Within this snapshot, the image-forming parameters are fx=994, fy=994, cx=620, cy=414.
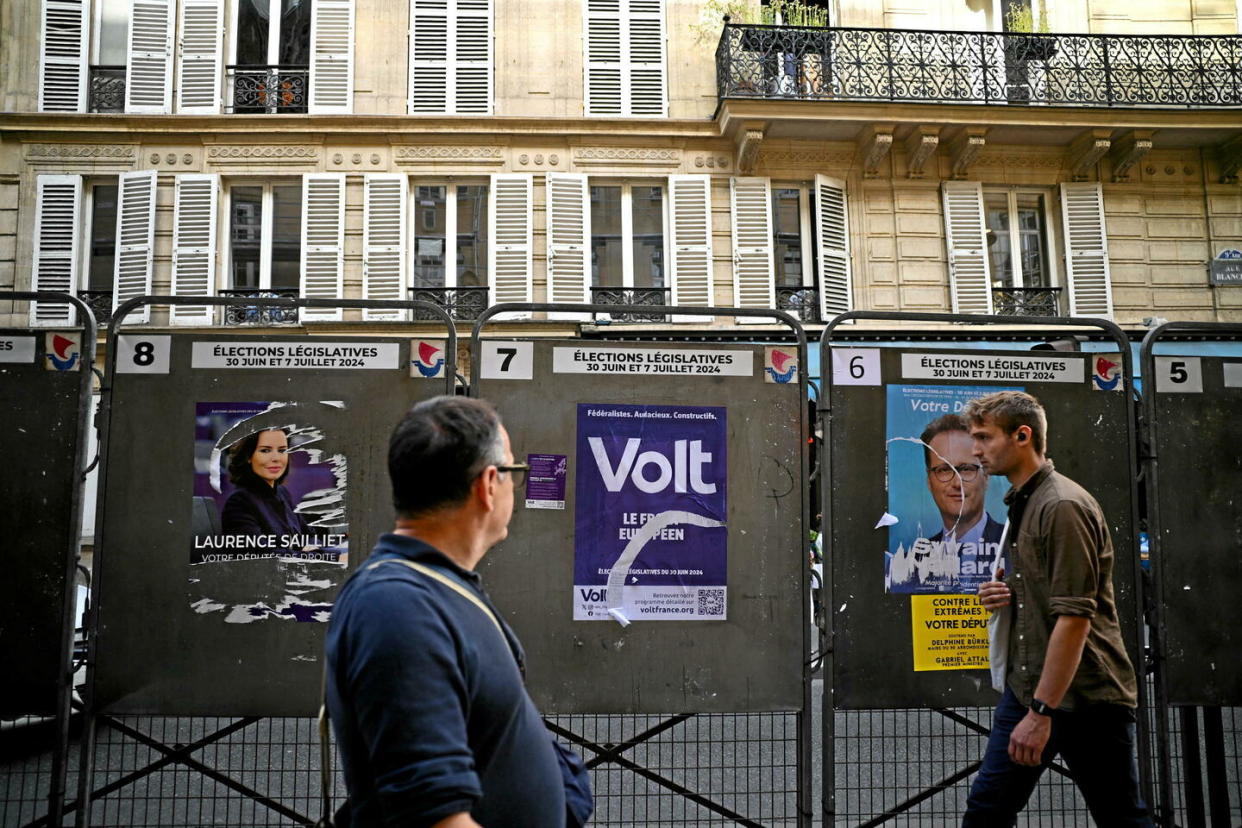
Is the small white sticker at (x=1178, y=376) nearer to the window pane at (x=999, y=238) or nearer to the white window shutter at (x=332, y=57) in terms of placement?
the window pane at (x=999, y=238)

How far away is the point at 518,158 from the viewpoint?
1745 centimetres

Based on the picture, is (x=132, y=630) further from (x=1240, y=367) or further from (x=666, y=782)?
(x=1240, y=367)

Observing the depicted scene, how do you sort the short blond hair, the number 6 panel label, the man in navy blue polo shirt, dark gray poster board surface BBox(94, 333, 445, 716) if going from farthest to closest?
the number 6 panel label → dark gray poster board surface BBox(94, 333, 445, 716) → the short blond hair → the man in navy blue polo shirt

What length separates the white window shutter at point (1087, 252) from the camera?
17.6 m

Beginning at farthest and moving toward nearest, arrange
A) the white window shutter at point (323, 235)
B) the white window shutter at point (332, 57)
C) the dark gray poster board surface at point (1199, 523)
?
the white window shutter at point (332, 57)
the white window shutter at point (323, 235)
the dark gray poster board surface at point (1199, 523)

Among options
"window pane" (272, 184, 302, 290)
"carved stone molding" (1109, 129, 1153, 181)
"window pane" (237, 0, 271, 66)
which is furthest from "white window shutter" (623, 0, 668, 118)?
"carved stone molding" (1109, 129, 1153, 181)

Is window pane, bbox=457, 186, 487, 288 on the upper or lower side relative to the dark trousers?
upper

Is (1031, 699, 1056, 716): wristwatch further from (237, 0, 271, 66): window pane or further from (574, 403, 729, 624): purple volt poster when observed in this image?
(237, 0, 271, 66): window pane

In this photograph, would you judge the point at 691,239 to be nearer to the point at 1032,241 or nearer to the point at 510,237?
the point at 510,237

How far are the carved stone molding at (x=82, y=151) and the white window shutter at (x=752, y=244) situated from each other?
10499 millimetres

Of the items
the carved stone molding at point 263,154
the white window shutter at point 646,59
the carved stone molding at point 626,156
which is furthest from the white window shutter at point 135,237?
the white window shutter at point 646,59

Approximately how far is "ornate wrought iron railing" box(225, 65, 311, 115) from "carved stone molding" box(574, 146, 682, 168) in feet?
16.4

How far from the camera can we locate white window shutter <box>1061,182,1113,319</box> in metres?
17.6

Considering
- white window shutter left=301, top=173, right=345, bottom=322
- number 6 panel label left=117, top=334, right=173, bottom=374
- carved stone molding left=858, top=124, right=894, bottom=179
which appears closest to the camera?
number 6 panel label left=117, top=334, right=173, bottom=374
